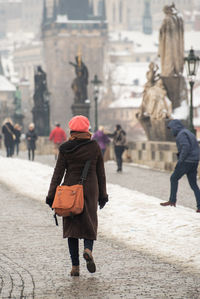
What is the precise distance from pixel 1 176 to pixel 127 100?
112 meters

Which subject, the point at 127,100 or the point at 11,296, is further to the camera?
the point at 127,100

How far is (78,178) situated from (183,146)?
14.9ft

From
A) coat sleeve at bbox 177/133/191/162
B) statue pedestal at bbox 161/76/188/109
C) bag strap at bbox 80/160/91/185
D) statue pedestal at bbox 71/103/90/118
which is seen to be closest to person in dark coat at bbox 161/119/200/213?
coat sleeve at bbox 177/133/191/162

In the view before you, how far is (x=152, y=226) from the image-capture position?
9.99 m

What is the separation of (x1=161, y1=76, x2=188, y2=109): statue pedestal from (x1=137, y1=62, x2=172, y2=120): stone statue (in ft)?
0.62

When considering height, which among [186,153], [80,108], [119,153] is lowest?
[119,153]

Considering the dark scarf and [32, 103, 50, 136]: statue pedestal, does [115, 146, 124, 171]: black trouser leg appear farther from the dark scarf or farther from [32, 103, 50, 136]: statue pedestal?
[32, 103, 50, 136]: statue pedestal

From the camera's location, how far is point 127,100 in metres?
131

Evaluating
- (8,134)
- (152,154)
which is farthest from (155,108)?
(8,134)

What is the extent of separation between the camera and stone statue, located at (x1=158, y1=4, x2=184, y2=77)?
77.8 ft

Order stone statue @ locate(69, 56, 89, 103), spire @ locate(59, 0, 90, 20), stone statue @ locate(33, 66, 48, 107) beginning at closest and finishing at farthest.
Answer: stone statue @ locate(69, 56, 89, 103) → stone statue @ locate(33, 66, 48, 107) → spire @ locate(59, 0, 90, 20)

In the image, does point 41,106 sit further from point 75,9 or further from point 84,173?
point 75,9

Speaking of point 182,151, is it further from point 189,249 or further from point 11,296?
point 11,296

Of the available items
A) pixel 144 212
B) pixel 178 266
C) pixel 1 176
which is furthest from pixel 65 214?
pixel 1 176
